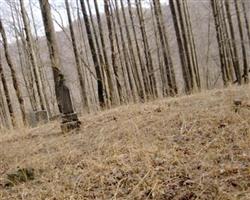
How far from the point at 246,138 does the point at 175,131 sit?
1.22 meters

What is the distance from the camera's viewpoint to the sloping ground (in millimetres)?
3394

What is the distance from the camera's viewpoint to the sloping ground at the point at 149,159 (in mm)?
3394

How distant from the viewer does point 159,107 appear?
24.5 ft

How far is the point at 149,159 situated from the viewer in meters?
4.16

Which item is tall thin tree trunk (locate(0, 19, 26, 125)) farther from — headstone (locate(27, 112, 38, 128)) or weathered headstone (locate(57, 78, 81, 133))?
weathered headstone (locate(57, 78, 81, 133))

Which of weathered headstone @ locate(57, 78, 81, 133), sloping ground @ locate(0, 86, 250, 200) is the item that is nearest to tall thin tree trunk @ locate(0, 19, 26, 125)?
weathered headstone @ locate(57, 78, 81, 133)

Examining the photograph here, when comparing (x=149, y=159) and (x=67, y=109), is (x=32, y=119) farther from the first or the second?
(x=149, y=159)

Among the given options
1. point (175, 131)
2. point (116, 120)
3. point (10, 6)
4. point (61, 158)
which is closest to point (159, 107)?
point (116, 120)

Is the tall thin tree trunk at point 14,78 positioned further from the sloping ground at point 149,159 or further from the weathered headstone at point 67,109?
the sloping ground at point 149,159

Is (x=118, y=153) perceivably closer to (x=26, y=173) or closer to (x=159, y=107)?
(x=26, y=173)

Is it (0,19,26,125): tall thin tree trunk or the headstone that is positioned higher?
(0,19,26,125): tall thin tree trunk

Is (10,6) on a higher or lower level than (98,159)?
higher

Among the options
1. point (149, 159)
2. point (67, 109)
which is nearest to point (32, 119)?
point (67, 109)

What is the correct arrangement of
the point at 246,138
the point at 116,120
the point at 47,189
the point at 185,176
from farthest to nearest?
the point at 116,120
the point at 246,138
the point at 47,189
the point at 185,176
